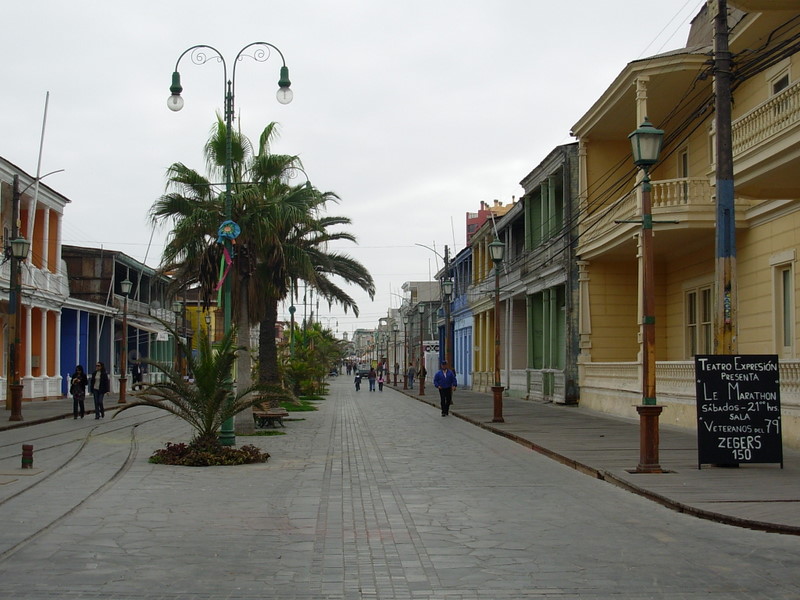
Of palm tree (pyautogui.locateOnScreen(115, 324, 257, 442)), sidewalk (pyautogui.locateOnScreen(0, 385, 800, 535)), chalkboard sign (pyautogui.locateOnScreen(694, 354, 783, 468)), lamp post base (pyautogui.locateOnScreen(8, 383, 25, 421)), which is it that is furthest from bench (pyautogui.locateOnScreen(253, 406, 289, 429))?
chalkboard sign (pyautogui.locateOnScreen(694, 354, 783, 468))

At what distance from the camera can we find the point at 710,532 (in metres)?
9.23

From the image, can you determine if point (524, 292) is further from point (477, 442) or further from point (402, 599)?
point (402, 599)

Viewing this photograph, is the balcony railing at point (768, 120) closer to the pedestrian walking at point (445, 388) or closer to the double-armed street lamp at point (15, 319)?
the pedestrian walking at point (445, 388)

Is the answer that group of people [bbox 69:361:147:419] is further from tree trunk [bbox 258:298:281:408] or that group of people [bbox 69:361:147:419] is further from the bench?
the bench

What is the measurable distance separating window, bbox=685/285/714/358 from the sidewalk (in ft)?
10.9

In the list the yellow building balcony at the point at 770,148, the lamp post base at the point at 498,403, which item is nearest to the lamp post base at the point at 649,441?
the yellow building balcony at the point at 770,148

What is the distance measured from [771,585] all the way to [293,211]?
52.4 ft

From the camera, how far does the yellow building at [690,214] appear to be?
56.2 feet

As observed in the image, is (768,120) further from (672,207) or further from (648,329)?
(672,207)

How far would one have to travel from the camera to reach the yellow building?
675 inches

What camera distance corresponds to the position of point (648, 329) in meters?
13.8

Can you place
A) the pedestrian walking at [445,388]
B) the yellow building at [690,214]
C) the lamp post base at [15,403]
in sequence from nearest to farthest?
1. the yellow building at [690,214]
2. the lamp post base at [15,403]
3. the pedestrian walking at [445,388]

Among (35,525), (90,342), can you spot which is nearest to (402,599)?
(35,525)

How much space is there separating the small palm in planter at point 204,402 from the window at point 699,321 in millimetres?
15159
